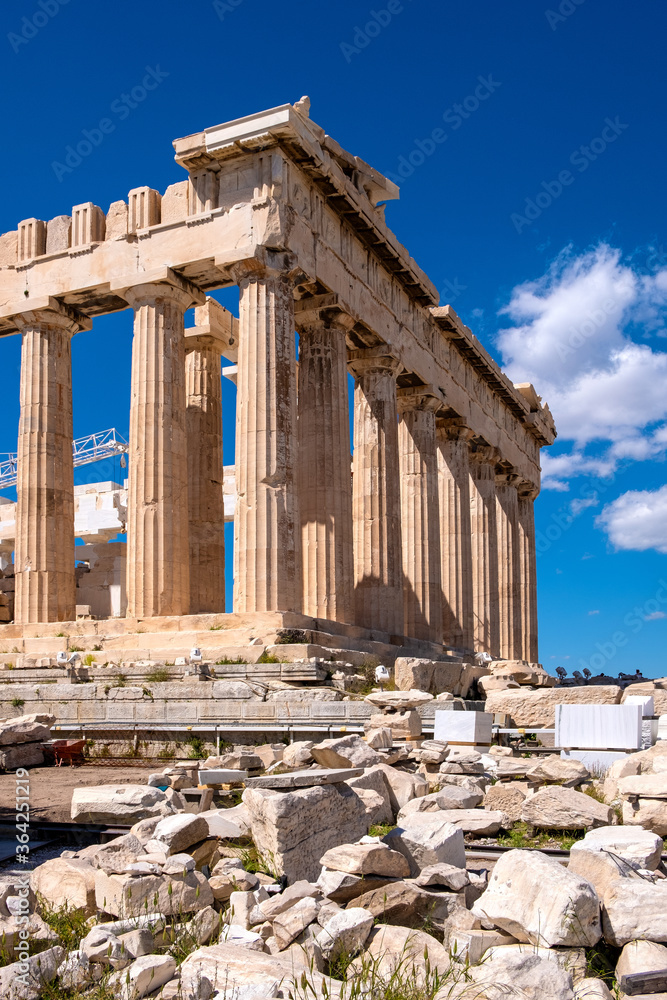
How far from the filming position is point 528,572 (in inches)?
1891

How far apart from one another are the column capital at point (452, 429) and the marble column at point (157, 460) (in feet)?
46.5

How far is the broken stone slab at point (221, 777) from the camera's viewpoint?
11266mm

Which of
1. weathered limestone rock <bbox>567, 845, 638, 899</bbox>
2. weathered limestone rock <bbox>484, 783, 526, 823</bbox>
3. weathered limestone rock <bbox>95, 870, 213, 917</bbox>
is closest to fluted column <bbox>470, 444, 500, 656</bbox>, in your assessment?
weathered limestone rock <bbox>484, 783, 526, 823</bbox>

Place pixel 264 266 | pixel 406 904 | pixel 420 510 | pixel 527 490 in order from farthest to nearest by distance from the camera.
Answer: pixel 527 490
pixel 420 510
pixel 264 266
pixel 406 904

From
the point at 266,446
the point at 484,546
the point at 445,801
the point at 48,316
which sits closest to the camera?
the point at 445,801

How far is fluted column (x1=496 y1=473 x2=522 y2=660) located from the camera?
147 ft

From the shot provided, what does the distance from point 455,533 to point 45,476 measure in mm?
16255

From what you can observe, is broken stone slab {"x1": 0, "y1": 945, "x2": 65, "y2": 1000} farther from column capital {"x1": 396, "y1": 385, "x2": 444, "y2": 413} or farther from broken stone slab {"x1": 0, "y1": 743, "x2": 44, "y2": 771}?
column capital {"x1": 396, "y1": 385, "x2": 444, "y2": 413}

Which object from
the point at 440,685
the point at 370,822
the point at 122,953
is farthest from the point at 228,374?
the point at 122,953

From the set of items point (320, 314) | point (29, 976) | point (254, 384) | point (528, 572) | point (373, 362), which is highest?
point (320, 314)

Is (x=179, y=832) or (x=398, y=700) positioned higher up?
(x=398, y=700)

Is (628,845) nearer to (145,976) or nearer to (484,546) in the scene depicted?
(145,976)

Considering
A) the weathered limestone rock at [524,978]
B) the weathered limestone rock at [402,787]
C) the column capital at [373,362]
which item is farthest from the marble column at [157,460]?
the weathered limestone rock at [524,978]

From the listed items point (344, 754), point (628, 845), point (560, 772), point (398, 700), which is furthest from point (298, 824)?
point (398, 700)
